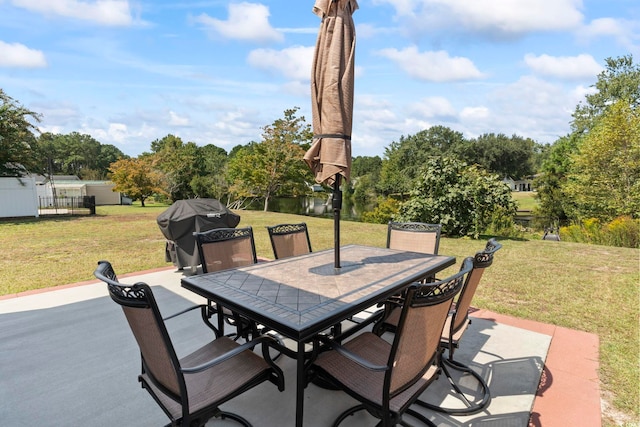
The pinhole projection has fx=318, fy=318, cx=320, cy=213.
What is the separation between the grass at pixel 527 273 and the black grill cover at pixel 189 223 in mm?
1428

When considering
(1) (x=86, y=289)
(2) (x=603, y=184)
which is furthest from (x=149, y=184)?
(2) (x=603, y=184)

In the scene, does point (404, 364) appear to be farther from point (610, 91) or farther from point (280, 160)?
point (610, 91)

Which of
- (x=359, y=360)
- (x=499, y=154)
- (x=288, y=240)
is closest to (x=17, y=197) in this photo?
(x=288, y=240)

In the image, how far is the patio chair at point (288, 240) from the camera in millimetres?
3453

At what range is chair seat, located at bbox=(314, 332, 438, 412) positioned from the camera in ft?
5.26

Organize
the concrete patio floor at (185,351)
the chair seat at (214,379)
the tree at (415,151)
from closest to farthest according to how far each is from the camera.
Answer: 1. the chair seat at (214,379)
2. the concrete patio floor at (185,351)
3. the tree at (415,151)

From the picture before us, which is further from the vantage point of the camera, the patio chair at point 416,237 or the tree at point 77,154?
the tree at point 77,154

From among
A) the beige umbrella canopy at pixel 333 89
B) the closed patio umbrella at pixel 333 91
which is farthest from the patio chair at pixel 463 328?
the beige umbrella canopy at pixel 333 89

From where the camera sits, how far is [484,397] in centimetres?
225

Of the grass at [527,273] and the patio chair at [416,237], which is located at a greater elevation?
the patio chair at [416,237]

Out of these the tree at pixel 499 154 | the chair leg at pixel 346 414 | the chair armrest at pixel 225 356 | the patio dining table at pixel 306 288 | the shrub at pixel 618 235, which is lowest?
the chair leg at pixel 346 414

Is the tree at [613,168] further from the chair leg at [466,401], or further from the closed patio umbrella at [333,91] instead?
the closed patio umbrella at [333,91]

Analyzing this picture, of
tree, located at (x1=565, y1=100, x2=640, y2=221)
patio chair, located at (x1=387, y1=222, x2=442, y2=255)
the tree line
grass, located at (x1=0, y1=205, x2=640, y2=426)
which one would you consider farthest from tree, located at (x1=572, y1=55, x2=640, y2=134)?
patio chair, located at (x1=387, y1=222, x2=442, y2=255)

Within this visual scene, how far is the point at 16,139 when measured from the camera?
12.6m
